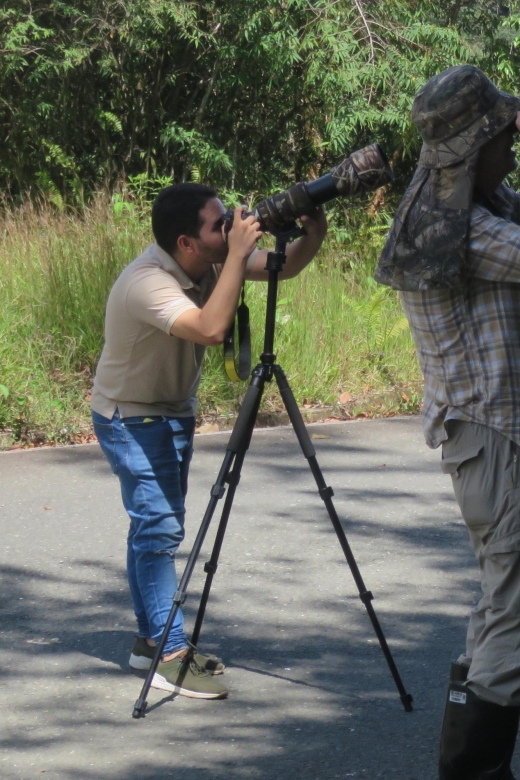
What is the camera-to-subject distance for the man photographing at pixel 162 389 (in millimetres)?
3949

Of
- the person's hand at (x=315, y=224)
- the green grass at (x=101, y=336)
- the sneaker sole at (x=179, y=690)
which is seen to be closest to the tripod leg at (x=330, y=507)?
the person's hand at (x=315, y=224)

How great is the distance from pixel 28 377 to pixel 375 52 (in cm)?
700

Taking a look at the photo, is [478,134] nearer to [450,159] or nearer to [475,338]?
[450,159]

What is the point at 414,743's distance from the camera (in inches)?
144

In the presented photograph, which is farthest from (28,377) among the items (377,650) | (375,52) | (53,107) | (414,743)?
(53,107)

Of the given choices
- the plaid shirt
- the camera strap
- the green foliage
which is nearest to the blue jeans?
the camera strap

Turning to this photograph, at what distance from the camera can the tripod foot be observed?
3848 millimetres

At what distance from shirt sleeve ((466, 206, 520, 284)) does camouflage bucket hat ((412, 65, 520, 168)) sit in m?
0.16

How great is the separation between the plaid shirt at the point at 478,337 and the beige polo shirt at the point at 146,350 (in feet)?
3.96

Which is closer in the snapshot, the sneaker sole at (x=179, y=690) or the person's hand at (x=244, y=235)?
the person's hand at (x=244, y=235)

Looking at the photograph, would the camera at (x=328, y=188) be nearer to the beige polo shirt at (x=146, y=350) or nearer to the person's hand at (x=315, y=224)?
the person's hand at (x=315, y=224)

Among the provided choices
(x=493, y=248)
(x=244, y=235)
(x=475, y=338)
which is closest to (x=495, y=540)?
(x=475, y=338)

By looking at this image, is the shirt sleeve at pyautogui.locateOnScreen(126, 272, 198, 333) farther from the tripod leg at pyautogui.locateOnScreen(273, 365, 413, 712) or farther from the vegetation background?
the vegetation background

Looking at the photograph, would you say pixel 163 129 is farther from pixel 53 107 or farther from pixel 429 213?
pixel 429 213
